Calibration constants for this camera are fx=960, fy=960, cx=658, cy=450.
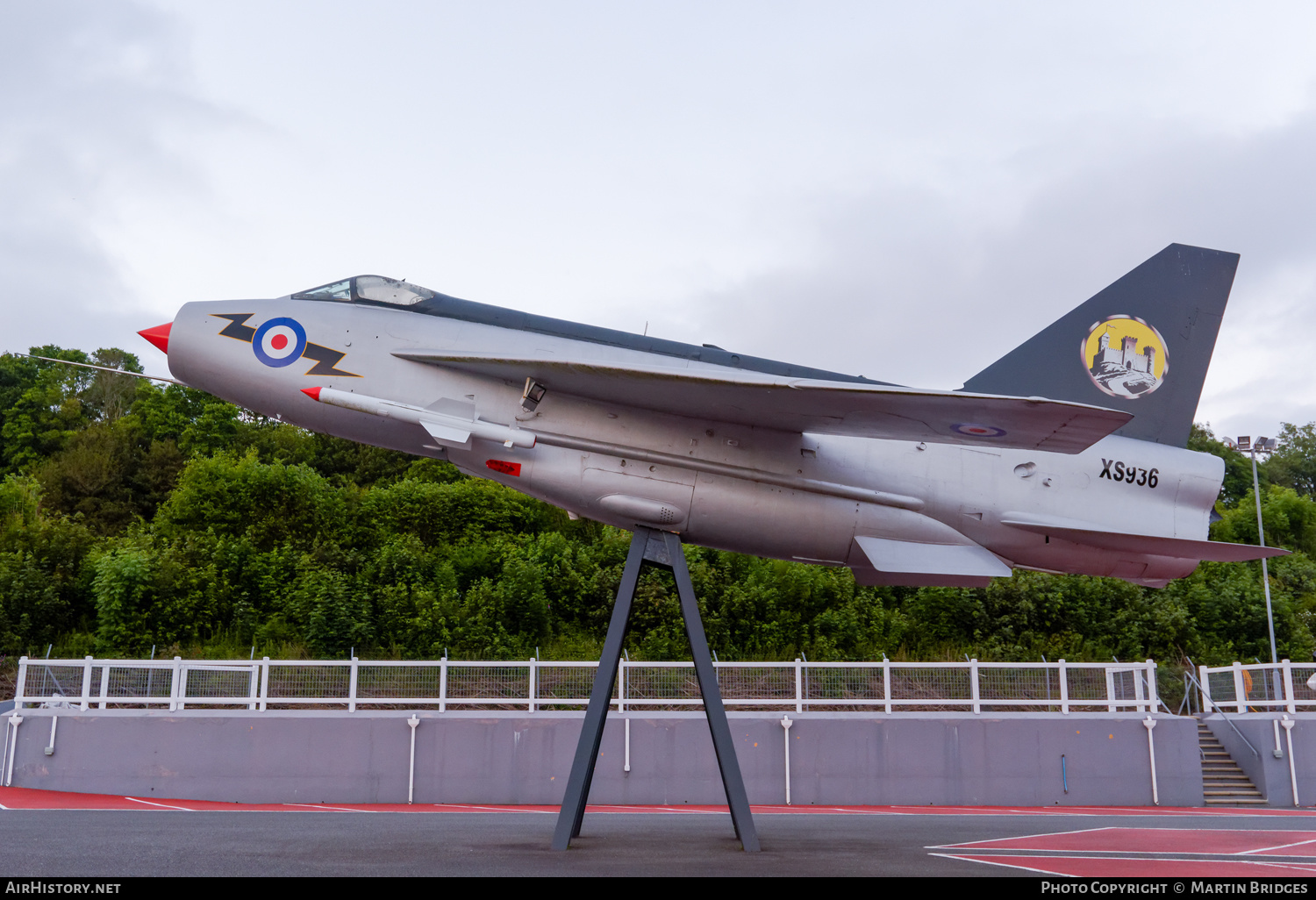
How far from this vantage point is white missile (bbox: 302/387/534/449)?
32.5ft

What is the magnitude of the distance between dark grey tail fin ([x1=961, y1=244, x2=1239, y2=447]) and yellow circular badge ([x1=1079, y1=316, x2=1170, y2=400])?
0.01 meters

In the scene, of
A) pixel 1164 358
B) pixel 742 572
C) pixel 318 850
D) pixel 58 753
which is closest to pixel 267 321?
pixel 318 850

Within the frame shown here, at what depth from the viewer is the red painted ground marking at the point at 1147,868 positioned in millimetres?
7855

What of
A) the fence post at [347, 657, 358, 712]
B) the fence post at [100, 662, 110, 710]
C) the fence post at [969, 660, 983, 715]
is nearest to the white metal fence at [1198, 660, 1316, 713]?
the fence post at [969, 660, 983, 715]

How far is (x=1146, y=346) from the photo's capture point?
11.9 m

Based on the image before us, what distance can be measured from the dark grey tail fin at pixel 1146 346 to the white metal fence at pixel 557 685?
29.4 ft

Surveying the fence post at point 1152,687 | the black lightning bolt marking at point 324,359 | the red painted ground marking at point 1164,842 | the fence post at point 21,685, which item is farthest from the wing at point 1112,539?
the fence post at point 21,685

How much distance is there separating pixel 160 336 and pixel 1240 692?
72.5 feet

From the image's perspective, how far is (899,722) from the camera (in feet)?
63.1

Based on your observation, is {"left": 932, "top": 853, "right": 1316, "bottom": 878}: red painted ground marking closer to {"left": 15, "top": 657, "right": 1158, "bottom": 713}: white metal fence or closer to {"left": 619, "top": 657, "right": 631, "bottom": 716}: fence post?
{"left": 15, "top": 657, "right": 1158, "bottom": 713}: white metal fence

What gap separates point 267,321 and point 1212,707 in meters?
21.4

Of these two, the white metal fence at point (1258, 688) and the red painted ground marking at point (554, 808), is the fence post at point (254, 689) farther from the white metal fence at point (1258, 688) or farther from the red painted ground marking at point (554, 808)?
the white metal fence at point (1258, 688)

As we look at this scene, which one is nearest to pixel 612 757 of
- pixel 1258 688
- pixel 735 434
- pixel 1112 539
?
pixel 735 434
